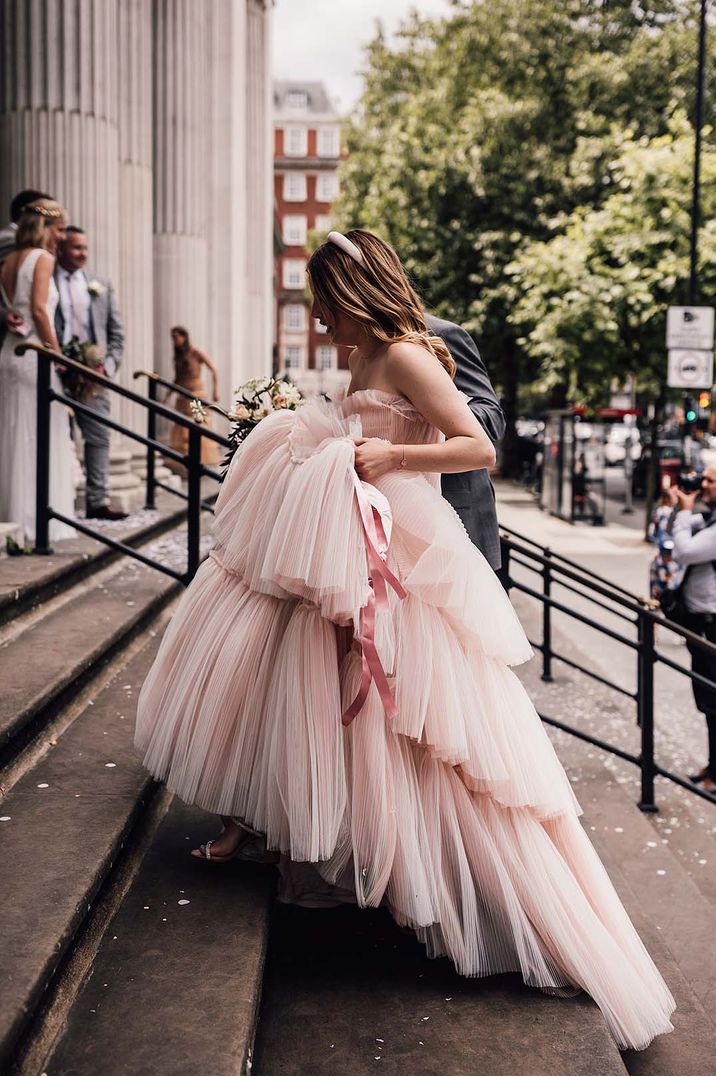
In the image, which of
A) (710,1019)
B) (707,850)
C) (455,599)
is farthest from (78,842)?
(707,850)

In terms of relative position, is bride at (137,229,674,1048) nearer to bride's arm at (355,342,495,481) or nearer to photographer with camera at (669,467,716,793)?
bride's arm at (355,342,495,481)

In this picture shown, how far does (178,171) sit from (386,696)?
44.8 ft

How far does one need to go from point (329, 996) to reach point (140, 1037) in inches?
27.1

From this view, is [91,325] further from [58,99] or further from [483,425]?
[483,425]

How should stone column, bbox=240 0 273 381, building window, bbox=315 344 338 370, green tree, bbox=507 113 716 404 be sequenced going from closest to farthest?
green tree, bbox=507 113 716 404 < stone column, bbox=240 0 273 381 < building window, bbox=315 344 338 370

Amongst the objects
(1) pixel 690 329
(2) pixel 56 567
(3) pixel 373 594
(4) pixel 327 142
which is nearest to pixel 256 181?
(1) pixel 690 329

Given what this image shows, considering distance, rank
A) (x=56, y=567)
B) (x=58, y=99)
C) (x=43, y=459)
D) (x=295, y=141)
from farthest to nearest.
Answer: (x=295, y=141), (x=58, y=99), (x=43, y=459), (x=56, y=567)

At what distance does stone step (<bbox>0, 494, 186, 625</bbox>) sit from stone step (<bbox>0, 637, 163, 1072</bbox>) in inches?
37.9

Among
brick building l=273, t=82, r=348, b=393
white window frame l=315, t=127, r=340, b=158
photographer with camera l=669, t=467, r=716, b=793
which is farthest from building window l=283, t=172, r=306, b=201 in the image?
photographer with camera l=669, t=467, r=716, b=793

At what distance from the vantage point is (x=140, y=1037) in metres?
2.49

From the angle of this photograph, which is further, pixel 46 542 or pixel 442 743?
pixel 46 542

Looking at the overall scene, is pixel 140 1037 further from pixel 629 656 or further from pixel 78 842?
pixel 629 656

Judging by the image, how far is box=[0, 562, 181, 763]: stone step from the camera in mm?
3895

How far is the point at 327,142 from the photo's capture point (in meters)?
91.6
